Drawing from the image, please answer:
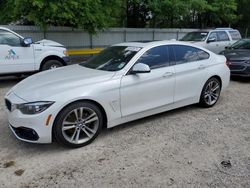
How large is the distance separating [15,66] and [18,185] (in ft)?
18.0

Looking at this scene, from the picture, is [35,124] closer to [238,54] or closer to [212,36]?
[238,54]

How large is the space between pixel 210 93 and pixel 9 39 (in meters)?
5.80

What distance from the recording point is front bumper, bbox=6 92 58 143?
351 cm

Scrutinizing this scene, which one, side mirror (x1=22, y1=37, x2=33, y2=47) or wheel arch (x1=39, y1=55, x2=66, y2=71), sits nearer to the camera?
side mirror (x1=22, y1=37, x2=33, y2=47)

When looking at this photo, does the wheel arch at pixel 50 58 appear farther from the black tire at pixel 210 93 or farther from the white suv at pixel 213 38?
the white suv at pixel 213 38

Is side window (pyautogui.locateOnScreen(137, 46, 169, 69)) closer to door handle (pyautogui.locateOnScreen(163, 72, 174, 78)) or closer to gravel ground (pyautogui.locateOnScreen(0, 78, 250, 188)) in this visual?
door handle (pyautogui.locateOnScreen(163, 72, 174, 78))

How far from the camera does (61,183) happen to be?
304 centimetres

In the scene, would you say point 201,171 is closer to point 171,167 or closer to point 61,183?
point 171,167

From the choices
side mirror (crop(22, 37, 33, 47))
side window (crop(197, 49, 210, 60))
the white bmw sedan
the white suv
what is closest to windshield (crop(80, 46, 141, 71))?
the white bmw sedan

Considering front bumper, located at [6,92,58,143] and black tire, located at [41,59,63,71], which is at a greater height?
black tire, located at [41,59,63,71]

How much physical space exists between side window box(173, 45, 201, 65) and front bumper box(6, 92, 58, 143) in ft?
8.52

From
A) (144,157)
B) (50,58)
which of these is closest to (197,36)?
(50,58)

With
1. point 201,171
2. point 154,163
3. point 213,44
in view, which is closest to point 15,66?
point 154,163

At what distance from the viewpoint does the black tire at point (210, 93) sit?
216 inches
